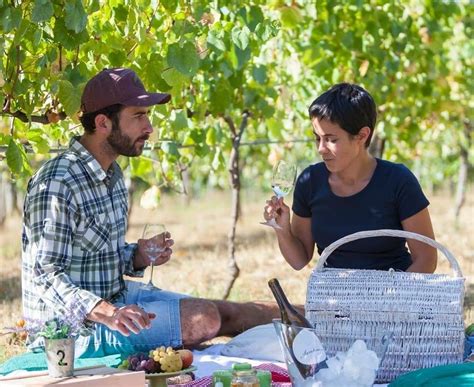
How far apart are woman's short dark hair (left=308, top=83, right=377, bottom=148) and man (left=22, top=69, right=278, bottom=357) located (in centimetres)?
57

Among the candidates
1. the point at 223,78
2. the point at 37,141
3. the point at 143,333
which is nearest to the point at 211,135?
the point at 223,78

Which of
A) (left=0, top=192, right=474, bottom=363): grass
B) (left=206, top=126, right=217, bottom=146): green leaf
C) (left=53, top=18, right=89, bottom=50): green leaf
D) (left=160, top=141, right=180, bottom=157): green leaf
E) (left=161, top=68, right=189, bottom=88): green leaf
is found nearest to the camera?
(left=53, top=18, right=89, bottom=50): green leaf

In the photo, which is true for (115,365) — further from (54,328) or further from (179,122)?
(179,122)

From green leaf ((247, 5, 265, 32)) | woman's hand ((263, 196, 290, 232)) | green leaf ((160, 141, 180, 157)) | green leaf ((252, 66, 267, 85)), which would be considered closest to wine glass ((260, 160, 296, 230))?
woman's hand ((263, 196, 290, 232))

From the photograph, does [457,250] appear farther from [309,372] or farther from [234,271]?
[309,372]

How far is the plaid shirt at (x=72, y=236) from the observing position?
11.0ft

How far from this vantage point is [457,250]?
842cm

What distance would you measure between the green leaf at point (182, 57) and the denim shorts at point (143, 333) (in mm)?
859

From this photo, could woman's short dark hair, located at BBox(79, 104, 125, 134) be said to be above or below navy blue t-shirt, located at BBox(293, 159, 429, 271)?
above

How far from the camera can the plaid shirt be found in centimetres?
336

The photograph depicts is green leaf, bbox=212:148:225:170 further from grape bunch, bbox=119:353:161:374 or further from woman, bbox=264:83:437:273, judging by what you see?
grape bunch, bbox=119:353:161:374

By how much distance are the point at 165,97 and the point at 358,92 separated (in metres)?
0.71

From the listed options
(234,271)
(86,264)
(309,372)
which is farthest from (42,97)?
(234,271)

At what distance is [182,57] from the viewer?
388cm
